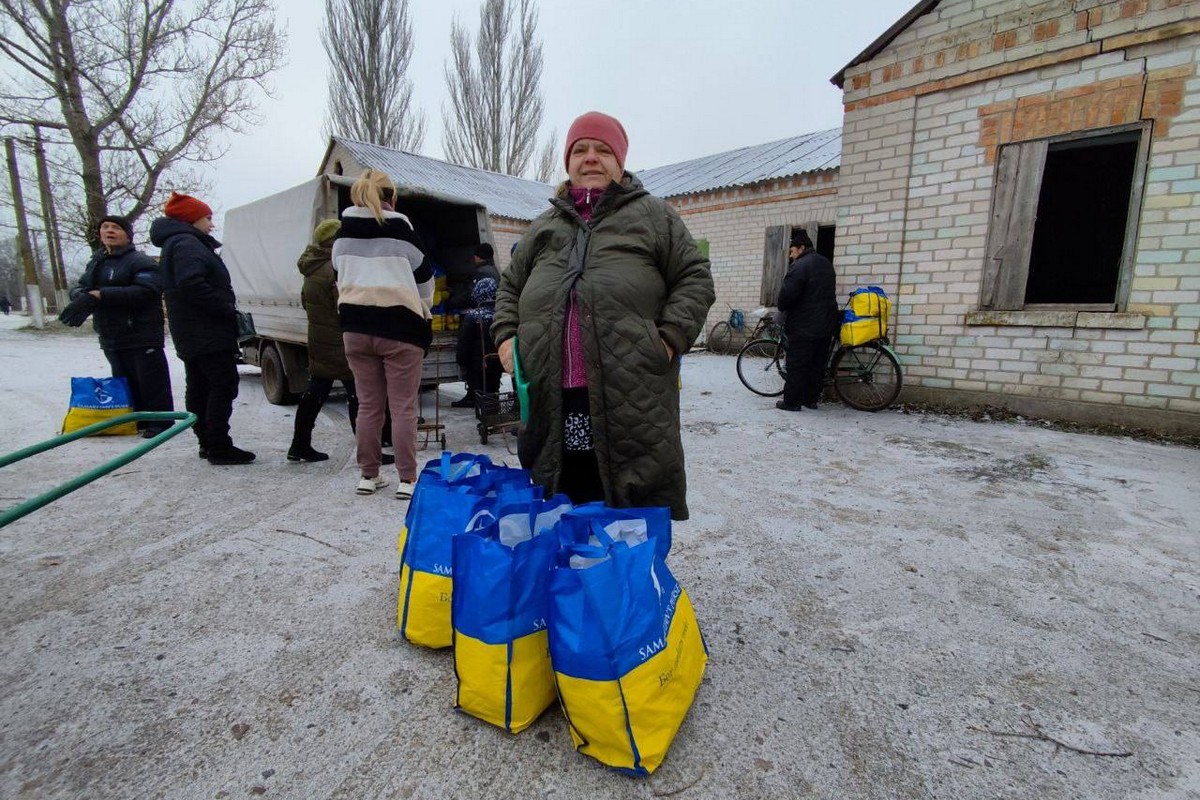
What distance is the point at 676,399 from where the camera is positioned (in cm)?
206

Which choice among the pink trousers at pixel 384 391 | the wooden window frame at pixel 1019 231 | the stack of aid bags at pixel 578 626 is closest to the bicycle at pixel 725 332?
the wooden window frame at pixel 1019 231

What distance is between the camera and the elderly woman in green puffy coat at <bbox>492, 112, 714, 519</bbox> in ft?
6.10

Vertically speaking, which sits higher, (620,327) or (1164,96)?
(1164,96)

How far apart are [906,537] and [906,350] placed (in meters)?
3.62

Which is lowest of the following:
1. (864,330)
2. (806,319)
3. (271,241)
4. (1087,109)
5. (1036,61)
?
(864,330)

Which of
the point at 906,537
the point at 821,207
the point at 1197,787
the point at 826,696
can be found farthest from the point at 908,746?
the point at 821,207

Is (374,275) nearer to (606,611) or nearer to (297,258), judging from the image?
(606,611)

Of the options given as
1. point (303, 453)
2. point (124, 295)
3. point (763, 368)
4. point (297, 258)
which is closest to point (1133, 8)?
point (763, 368)

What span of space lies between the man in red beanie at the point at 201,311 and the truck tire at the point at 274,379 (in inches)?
89.8

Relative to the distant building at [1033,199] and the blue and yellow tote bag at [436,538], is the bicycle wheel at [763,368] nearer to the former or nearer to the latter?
the distant building at [1033,199]

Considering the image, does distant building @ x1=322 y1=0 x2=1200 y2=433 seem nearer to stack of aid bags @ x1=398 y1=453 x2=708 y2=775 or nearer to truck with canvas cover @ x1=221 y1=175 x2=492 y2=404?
truck with canvas cover @ x1=221 y1=175 x2=492 y2=404

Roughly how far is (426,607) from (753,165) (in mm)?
12874

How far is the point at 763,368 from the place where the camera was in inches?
303

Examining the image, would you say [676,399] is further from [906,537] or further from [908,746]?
[906,537]
